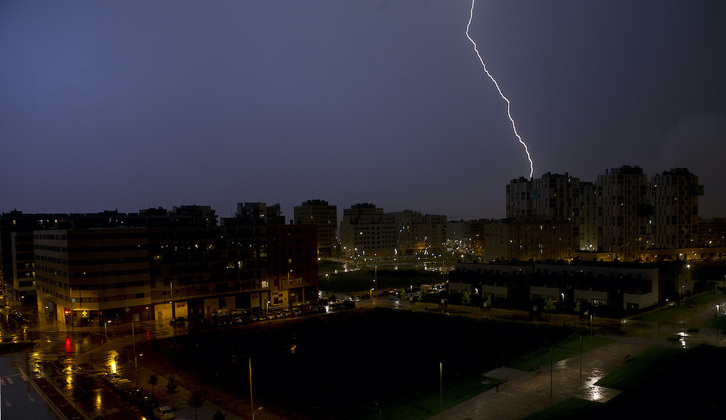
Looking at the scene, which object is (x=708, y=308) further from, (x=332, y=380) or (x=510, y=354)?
(x=332, y=380)

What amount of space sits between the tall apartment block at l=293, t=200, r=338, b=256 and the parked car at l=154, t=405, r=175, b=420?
121 meters

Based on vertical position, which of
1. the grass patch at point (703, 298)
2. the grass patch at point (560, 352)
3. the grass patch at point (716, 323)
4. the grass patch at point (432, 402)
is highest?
the grass patch at point (432, 402)

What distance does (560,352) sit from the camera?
30594 millimetres

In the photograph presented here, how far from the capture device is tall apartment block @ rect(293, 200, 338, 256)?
145375 millimetres

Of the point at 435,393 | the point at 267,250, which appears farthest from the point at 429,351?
the point at 267,250

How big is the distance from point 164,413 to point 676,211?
4201 inches

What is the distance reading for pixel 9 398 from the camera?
25.3 metres

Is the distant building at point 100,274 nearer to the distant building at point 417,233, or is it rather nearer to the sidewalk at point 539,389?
the sidewalk at point 539,389

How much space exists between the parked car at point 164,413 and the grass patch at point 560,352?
19.4m

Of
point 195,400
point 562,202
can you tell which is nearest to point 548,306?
point 195,400

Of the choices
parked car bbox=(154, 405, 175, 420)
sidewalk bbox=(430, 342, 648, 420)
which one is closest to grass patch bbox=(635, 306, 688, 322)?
sidewalk bbox=(430, 342, 648, 420)

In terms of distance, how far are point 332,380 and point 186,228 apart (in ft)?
88.3

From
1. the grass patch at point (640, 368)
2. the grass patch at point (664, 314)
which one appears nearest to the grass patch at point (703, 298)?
the grass patch at point (664, 314)

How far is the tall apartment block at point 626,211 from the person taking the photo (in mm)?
95875
